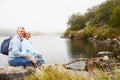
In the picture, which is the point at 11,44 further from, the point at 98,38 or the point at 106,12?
the point at 106,12

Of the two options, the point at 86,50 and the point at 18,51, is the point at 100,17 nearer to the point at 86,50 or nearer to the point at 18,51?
the point at 86,50

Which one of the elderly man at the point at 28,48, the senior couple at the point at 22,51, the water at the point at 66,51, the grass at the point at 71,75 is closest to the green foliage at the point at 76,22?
the water at the point at 66,51

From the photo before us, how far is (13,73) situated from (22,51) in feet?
2.76

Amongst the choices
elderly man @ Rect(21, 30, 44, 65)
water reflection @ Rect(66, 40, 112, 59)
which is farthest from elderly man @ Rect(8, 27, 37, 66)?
water reflection @ Rect(66, 40, 112, 59)

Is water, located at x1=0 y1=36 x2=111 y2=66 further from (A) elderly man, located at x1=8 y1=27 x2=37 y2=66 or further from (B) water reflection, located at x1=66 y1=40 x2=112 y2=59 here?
(A) elderly man, located at x1=8 y1=27 x2=37 y2=66

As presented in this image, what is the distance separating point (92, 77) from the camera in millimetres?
9227

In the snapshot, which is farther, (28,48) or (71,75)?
(28,48)

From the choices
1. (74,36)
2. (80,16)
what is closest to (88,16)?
(80,16)

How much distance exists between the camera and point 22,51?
12688 mm

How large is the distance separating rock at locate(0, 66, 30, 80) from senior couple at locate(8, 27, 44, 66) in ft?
0.74

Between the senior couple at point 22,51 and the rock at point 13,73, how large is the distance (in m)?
0.23

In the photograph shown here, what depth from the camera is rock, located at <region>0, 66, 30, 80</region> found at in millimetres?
12852

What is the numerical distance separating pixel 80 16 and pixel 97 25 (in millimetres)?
26837

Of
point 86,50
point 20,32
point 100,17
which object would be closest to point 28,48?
point 20,32
